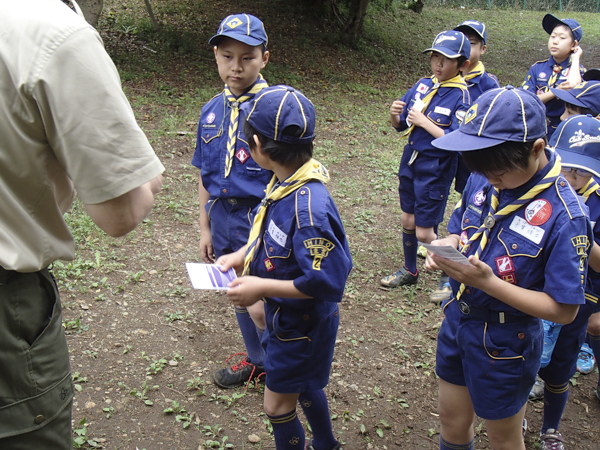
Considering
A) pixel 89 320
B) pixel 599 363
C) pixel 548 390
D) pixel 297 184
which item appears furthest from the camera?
pixel 89 320

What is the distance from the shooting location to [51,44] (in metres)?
1.35

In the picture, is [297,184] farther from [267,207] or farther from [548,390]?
[548,390]

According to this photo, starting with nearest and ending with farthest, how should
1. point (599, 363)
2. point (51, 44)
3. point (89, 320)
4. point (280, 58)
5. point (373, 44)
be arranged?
1. point (51, 44)
2. point (599, 363)
3. point (89, 320)
4. point (280, 58)
5. point (373, 44)

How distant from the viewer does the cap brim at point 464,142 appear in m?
1.96

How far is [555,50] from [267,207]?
4669 millimetres

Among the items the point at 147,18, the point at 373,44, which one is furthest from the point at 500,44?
the point at 147,18

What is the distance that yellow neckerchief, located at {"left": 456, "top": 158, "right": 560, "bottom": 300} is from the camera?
2.03 meters

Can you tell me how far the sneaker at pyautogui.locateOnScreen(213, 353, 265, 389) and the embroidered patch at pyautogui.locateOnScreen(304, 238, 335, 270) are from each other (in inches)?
61.2

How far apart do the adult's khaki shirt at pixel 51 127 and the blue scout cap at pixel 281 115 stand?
0.75 metres

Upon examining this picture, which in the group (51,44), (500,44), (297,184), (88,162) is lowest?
(500,44)

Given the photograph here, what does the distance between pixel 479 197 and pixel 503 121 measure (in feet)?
1.46

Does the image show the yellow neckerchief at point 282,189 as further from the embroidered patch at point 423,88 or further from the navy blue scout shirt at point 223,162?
the embroidered patch at point 423,88

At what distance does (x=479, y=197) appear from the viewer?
233 cm

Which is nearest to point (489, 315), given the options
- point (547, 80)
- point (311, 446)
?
point (311, 446)
